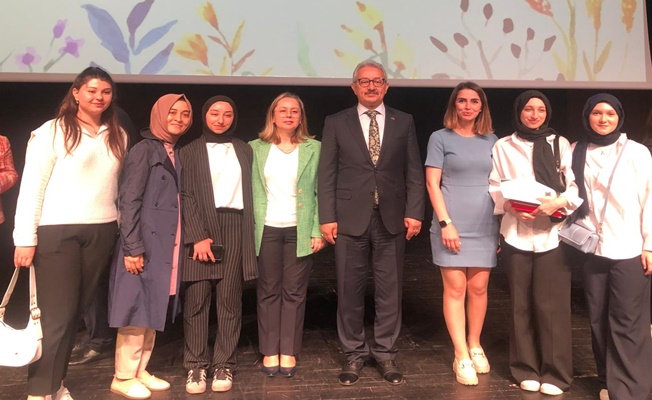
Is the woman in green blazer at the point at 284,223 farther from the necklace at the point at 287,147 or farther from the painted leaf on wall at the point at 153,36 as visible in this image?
the painted leaf on wall at the point at 153,36

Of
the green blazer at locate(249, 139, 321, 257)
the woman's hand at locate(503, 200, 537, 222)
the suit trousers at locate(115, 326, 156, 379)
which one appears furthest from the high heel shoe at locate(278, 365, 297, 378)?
the woman's hand at locate(503, 200, 537, 222)

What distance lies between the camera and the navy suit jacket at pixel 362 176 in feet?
8.16

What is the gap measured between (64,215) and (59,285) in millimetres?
275

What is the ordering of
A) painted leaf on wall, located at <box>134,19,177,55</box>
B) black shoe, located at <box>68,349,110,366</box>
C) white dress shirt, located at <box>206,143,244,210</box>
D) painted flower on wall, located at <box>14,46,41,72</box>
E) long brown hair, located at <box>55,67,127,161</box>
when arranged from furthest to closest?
painted leaf on wall, located at <box>134,19,177,55</box> → painted flower on wall, located at <box>14,46,41,72</box> → black shoe, located at <box>68,349,110,366</box> → white dress shirt, located at <box>206,143,244,210</box> → long brown hair, located at <box>55,67,127,161</box>

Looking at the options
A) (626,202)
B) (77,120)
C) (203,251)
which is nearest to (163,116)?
(77,120)

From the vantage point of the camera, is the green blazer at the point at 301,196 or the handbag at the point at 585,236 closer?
the handbag at the point at 585,236

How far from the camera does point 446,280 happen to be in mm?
2572

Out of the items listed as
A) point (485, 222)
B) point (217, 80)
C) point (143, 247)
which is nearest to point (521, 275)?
point (485, 222)

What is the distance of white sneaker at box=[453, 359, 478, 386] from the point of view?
248 cm

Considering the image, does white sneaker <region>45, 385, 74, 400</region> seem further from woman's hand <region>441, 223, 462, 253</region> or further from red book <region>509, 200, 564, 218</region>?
red book <region>509, 200, 564, 218</region>

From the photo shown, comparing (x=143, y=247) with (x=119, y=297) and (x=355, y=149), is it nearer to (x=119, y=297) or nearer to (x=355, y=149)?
(x=119, y=297)

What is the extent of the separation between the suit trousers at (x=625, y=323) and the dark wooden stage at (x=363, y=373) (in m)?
0.20

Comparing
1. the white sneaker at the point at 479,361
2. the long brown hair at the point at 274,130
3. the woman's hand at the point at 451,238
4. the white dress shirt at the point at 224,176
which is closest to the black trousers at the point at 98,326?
the white dress shirt at the point at 224,176

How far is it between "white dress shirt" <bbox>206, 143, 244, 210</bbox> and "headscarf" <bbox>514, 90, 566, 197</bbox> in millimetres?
1270
